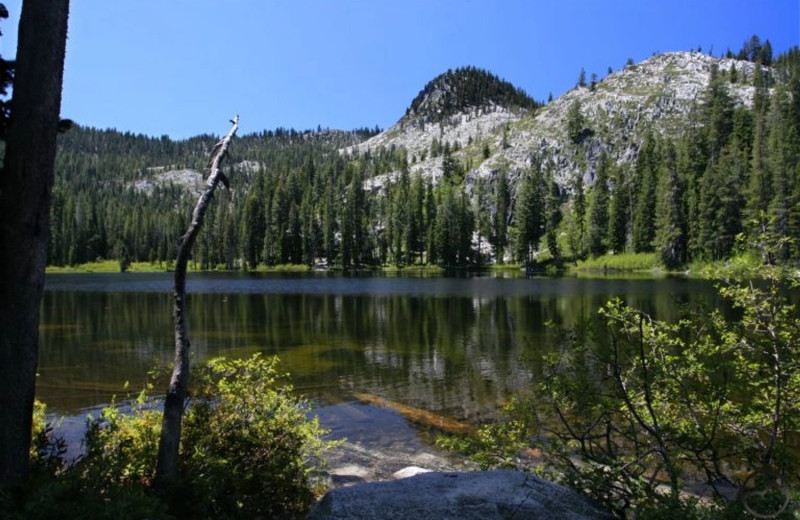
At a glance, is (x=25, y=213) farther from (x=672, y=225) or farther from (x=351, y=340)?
(x=672, y=225)

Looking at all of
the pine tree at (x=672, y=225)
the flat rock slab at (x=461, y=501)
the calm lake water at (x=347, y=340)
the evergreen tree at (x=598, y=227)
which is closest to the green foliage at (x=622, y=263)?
the evergreen tree at (x=598, y=227)

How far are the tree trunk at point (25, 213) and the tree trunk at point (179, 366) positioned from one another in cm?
153

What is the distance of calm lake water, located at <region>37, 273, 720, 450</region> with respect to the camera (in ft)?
66.1

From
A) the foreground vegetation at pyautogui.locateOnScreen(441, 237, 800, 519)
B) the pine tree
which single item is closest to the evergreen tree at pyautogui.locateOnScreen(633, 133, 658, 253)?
the pine tree

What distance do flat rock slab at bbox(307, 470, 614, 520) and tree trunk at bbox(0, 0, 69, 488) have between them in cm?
335

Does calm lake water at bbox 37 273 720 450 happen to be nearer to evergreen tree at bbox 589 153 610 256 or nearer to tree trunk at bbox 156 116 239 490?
tree trunk at bbox 156 116 239 490

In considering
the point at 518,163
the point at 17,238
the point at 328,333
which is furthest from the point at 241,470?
the point at 518,163

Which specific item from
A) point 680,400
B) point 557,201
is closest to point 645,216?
point 557,201

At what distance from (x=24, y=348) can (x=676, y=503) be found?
6.74m

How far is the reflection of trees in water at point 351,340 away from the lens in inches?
815

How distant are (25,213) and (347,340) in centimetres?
2682

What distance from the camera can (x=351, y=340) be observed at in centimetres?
3175

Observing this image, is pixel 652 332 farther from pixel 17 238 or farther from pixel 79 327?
pixel 79 327

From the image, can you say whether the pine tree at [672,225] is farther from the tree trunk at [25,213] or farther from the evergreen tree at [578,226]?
the tree trunk at [25,213]
